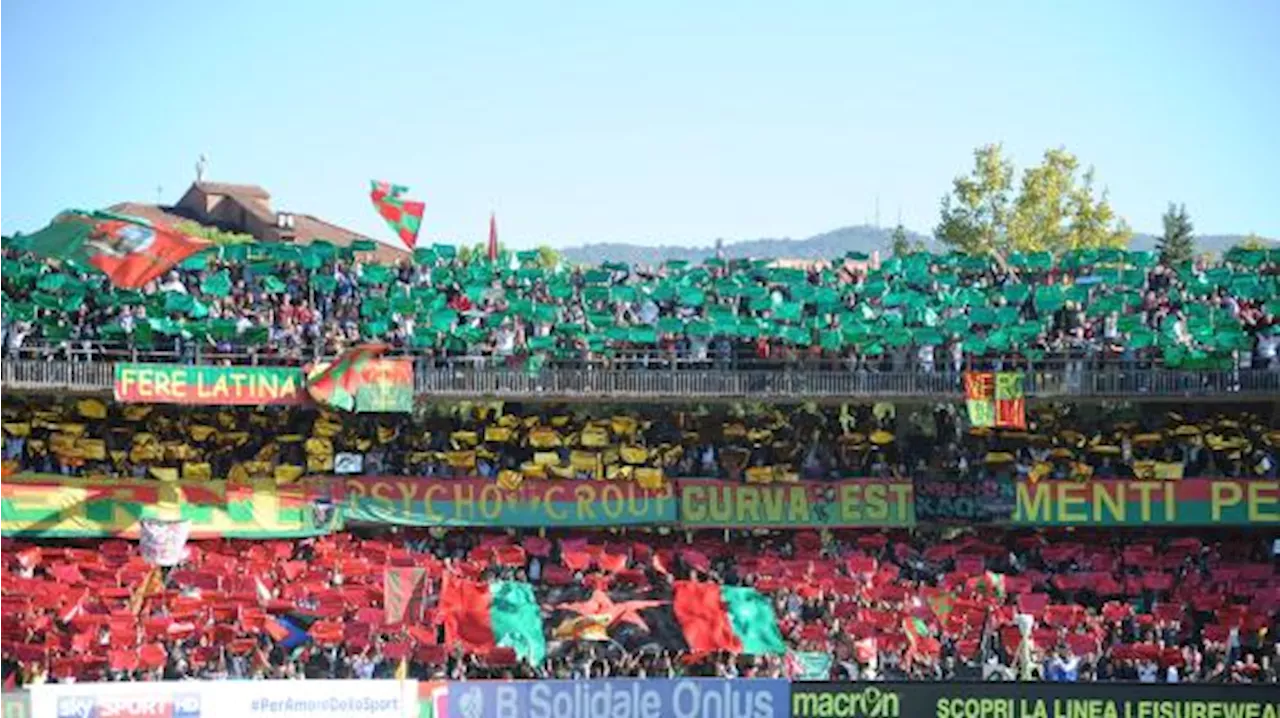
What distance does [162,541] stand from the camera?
3978 centimetres

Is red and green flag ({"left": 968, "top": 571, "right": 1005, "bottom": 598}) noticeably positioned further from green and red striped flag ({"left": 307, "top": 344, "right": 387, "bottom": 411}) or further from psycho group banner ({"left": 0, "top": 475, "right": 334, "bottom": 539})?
psycho group banner ({"left": 0, "top": 475, "right": 334, "bottom": 539})

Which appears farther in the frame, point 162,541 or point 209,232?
point 209,232

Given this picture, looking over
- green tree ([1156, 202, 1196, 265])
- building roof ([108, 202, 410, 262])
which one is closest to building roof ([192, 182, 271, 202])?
building roof ([108, 202, 410, 262])

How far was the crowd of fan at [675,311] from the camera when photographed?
44562 mm

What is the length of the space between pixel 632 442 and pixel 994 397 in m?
8.10

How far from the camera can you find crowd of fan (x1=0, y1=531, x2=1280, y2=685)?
3684 centimetres

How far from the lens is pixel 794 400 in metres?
44.4

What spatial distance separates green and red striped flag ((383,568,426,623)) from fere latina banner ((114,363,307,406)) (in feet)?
24.8

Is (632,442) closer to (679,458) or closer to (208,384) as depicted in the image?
(679,458)

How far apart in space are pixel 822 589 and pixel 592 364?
8.13m

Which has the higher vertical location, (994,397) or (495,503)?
(994,397)

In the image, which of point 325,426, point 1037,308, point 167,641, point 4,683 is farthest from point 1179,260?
point 4,683

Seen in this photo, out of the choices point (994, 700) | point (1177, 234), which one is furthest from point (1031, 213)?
point (994, 700)

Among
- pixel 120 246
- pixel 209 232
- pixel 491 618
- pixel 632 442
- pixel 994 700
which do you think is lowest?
pixel 994 700
